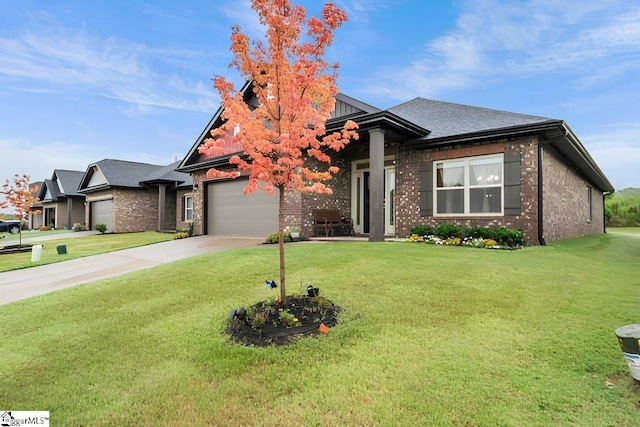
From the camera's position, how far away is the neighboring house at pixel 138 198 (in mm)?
20875

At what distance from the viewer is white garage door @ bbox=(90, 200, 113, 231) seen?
22498mm

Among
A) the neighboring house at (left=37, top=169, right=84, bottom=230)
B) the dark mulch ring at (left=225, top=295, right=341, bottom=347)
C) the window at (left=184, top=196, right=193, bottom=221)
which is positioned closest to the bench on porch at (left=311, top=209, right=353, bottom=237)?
the dark mulch ring at (left=225, top=295, right=341, bottom=347)

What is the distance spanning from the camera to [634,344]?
93.0 inches

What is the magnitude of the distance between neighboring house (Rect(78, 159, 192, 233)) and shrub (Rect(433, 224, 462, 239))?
16.1m

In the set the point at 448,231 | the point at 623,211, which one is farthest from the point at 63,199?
the point at 623,211

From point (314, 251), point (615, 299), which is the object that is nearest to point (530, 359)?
point (615, 299)

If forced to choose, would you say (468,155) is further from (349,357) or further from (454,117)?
(349,357)

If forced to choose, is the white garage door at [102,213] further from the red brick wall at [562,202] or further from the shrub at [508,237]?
the red brick wall at [562,202]

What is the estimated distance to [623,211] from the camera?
1012 inches

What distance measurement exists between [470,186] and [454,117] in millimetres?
3213

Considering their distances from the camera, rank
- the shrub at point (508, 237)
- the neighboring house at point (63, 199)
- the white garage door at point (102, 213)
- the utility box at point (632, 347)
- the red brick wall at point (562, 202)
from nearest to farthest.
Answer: the utility box at point (632, 347) → the shrub at point (508, 237) → the red brick wall at point (562, 202) → the white garage door at point (102, 213) → the neighboring house at point (63, 199)

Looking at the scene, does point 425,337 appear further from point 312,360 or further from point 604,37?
point 604,37

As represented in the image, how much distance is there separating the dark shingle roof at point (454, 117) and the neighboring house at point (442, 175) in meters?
0.03

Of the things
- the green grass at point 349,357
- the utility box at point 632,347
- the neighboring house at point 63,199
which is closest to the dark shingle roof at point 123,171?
the neighboring house at point 63,199
